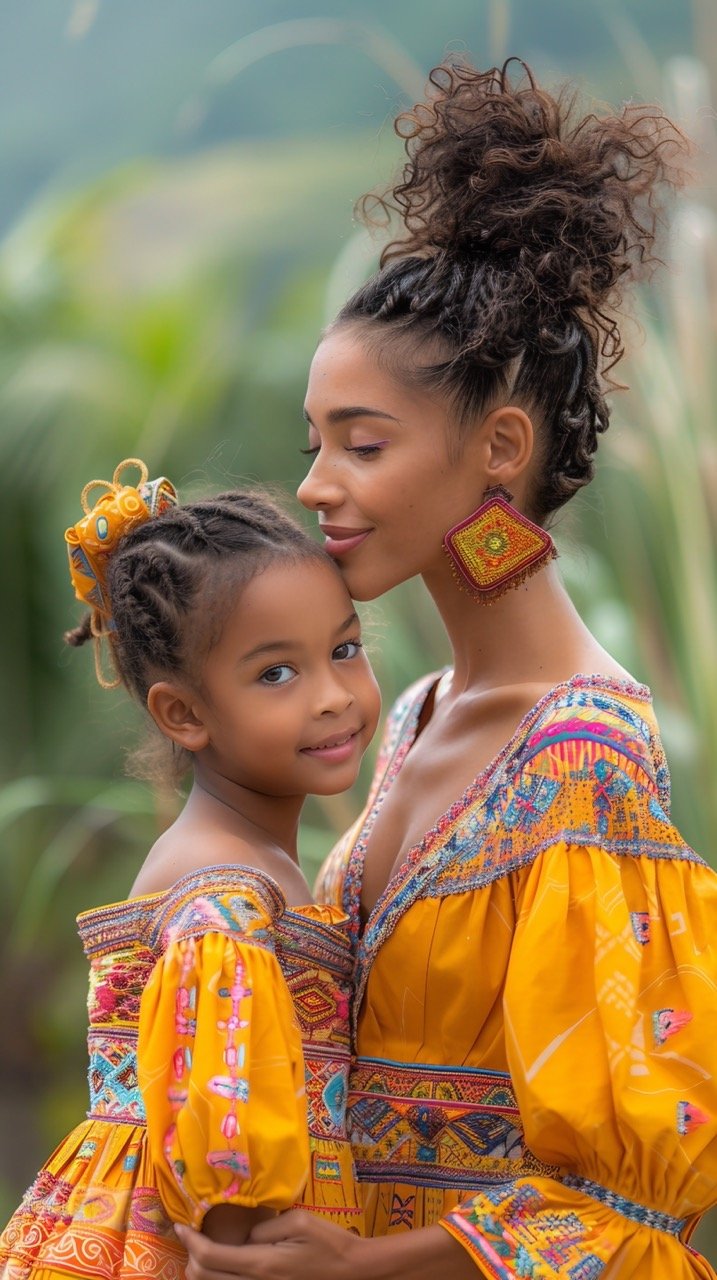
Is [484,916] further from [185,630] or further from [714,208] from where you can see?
[714,208]

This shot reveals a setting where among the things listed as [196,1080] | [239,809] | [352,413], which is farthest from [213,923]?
[352,413]

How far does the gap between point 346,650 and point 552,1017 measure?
51cm

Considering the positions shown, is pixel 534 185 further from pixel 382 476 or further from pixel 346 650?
pixel 346 650

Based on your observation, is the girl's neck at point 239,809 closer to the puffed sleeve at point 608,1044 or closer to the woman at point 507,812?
the woman at point 507,812

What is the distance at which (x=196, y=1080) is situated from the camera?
148cm

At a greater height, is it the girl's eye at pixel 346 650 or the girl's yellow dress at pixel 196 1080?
the girl's eye at pixel 346 650

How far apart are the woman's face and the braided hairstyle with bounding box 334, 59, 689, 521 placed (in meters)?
0.03

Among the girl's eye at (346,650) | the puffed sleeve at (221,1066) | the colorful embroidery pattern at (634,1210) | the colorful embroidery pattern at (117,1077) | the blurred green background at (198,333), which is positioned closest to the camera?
the puffed sleeve at (221,1066)

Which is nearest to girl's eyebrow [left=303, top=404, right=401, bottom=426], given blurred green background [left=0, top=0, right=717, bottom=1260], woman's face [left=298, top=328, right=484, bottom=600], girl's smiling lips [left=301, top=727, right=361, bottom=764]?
woman's face [left=298, top=328, right=484, bottom=600]

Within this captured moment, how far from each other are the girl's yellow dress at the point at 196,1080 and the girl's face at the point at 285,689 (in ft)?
0.54

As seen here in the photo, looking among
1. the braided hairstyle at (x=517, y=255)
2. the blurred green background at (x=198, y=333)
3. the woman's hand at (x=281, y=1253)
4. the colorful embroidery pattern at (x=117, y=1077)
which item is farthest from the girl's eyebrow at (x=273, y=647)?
the blurred green background at (x=198, y=333)

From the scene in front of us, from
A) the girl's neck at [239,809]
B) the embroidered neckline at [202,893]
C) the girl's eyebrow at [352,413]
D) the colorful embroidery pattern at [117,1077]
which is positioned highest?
the girl's eyebrow at [352,413]

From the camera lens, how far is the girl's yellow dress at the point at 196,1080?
4.83ft

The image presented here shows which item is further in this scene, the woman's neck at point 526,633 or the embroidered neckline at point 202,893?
the woman's neck at point 526,633
